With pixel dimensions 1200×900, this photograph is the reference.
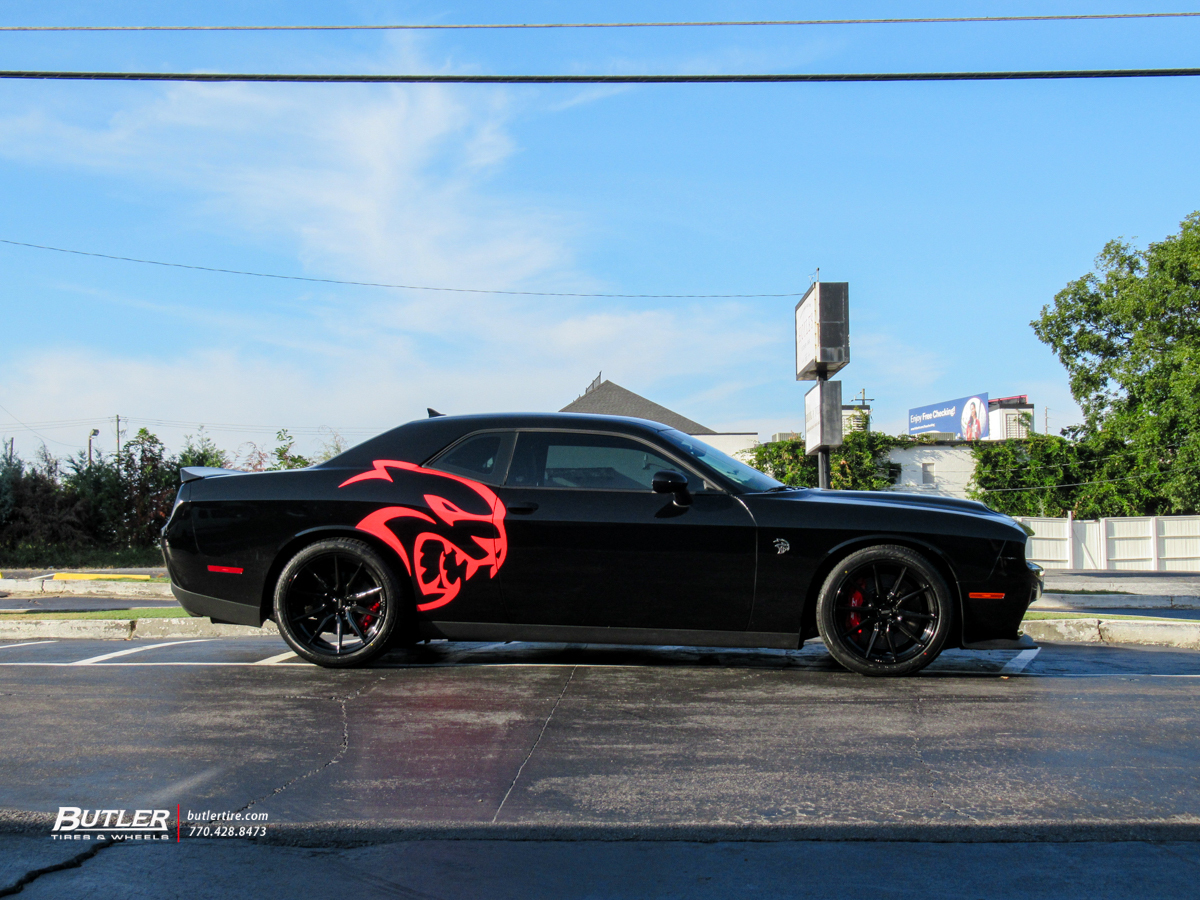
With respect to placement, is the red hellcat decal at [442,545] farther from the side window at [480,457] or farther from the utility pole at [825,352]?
the utility pole at [825,352]

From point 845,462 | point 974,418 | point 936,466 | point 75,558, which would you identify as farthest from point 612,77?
point 974,418

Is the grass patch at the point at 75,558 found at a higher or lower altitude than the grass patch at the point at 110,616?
lower

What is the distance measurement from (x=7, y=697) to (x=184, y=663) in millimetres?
1208

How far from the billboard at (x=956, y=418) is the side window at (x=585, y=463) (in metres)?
56.0

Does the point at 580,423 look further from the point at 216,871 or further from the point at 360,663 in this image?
the point at 216,871

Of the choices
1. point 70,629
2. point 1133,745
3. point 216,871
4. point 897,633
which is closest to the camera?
point 216,871

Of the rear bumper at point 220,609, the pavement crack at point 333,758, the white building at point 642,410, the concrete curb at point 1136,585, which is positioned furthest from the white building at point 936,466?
the pavement crack at point 333,758

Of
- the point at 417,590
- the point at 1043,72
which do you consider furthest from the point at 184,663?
the point at 1043,72

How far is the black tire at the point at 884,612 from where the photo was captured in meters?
5.34

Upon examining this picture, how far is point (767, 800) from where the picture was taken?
3312 mm

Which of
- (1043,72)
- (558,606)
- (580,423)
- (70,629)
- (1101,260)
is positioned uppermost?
(1101,260)

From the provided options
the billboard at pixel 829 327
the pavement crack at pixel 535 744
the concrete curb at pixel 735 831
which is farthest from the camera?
the billboard at pixel 829 327

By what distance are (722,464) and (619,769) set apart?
2636 mm

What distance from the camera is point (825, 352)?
503 inches
